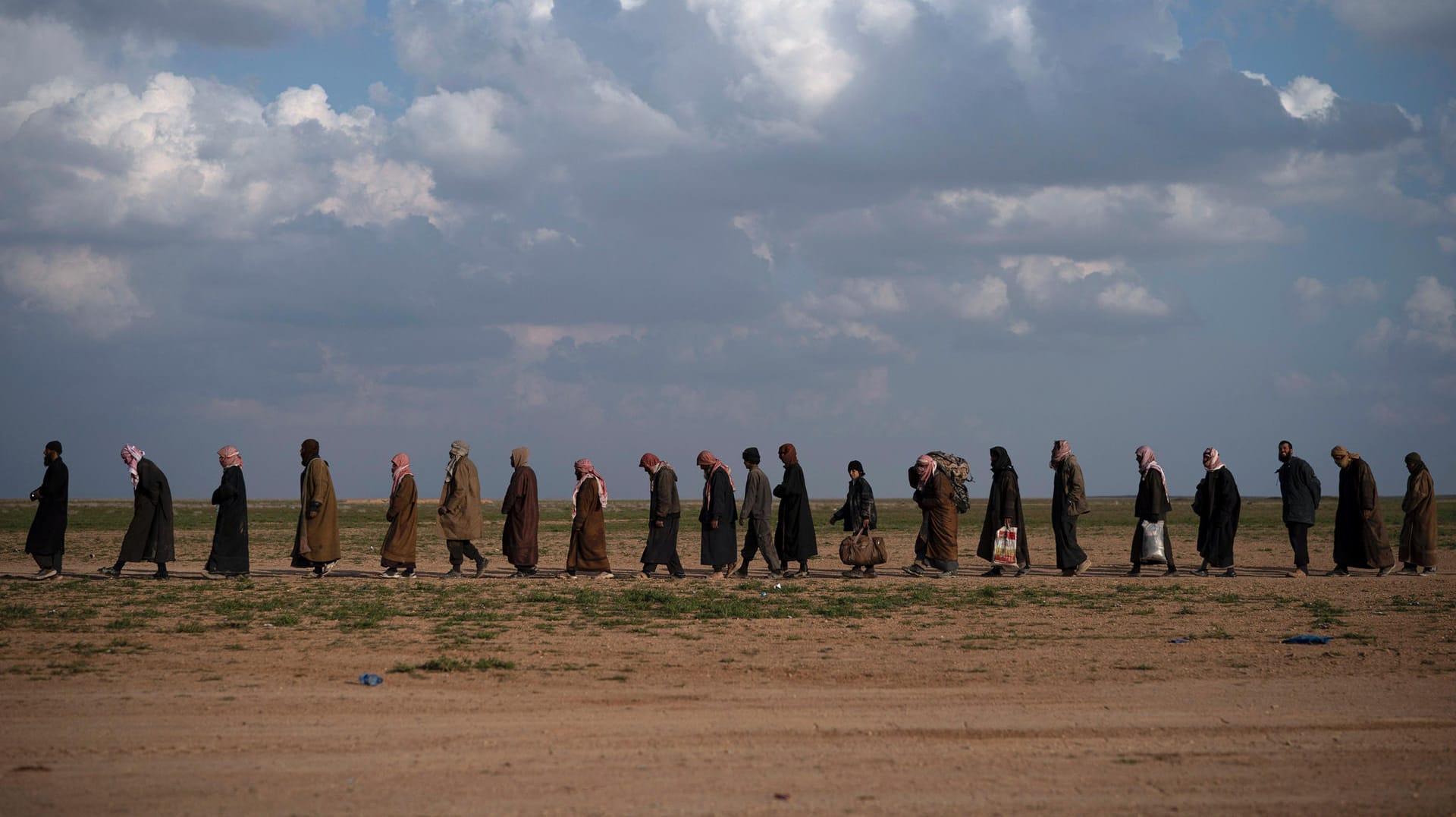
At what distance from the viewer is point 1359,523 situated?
18.2m

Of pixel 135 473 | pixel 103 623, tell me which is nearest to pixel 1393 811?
pixel 103 623

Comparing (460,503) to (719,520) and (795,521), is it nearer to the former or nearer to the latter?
(719,520)

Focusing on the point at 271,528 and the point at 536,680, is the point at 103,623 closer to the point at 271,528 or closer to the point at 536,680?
the point at 536,680

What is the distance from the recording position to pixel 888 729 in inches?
298

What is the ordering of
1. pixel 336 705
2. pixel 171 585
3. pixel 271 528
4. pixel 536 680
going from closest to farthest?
pixel 336 705
pixel 536 680
pixel 171 585
pixel 271 528

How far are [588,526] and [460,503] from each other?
6.12 ft

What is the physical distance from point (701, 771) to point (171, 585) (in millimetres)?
11969

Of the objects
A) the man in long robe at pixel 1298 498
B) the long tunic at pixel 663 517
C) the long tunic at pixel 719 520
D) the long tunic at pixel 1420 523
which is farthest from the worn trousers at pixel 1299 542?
the long tunic at pixel 663 517

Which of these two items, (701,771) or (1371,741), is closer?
(701,771)

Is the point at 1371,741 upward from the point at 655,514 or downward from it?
downward

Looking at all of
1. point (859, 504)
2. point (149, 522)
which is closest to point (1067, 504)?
point (859, 504)

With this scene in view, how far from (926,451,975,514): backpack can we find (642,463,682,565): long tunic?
155 inches

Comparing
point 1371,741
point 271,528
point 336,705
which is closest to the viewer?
point 1371,741

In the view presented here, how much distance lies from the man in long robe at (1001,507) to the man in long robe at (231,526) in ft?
35.3
